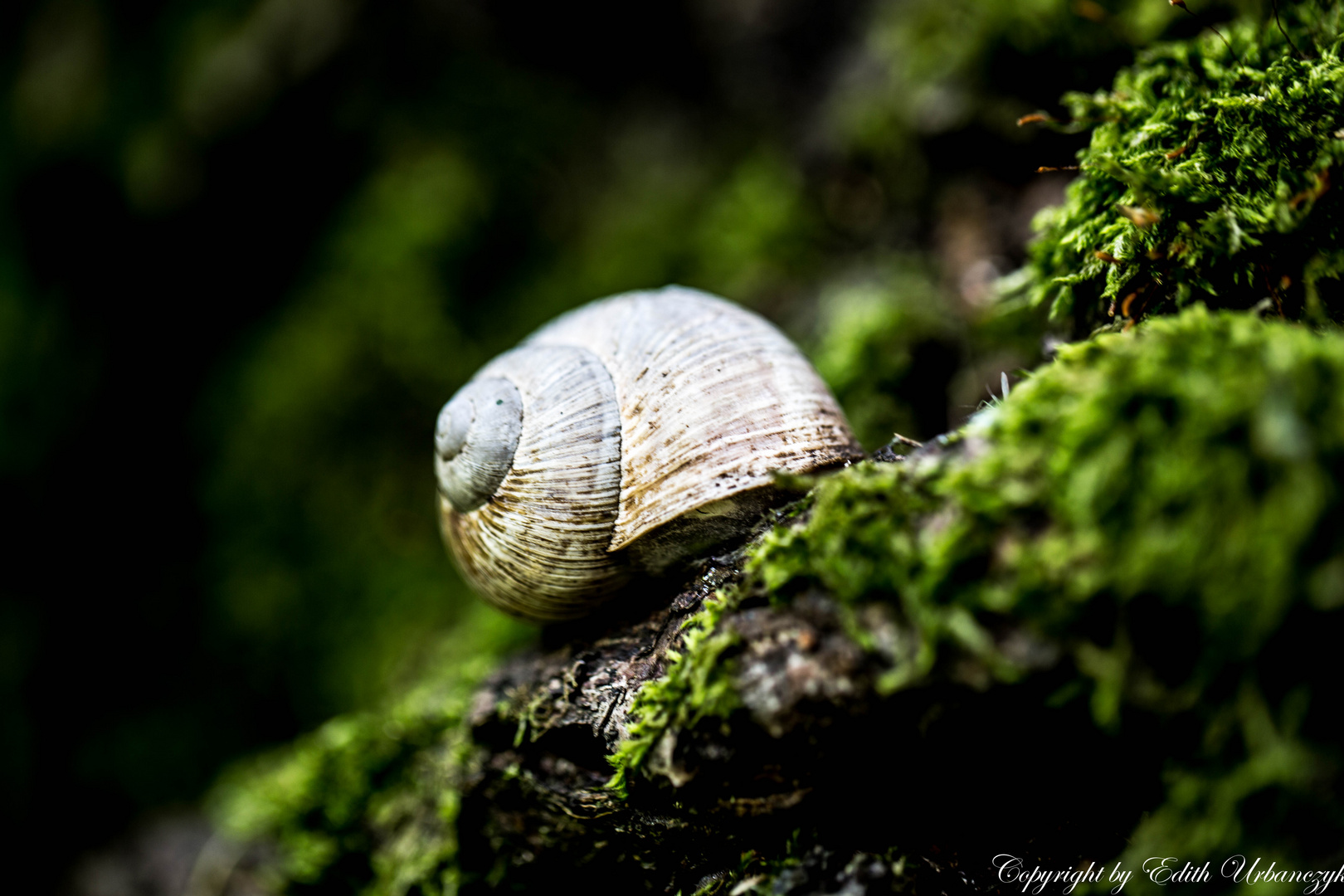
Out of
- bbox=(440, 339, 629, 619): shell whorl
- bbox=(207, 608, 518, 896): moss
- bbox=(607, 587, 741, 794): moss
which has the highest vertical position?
bbox=(440, 339, 629, 619): shell whorl

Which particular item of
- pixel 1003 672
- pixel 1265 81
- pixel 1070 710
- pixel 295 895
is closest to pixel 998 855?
pixel 1070 710

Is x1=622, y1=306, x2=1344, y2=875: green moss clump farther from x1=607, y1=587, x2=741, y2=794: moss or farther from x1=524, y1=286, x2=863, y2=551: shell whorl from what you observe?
x1=524, y1=286, x2=863, y2=551: shell whorl

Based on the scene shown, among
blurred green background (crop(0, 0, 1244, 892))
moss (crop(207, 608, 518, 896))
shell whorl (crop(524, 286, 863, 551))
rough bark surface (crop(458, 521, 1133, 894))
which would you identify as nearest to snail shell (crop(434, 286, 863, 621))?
shell whorl (crop(524, 286, 863, 551))

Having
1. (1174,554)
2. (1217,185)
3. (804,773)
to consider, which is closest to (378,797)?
(804,773)

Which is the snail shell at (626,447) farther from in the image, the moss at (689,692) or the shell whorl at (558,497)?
the moss at (689,692)

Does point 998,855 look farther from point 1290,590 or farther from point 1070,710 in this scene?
point 1290,590
